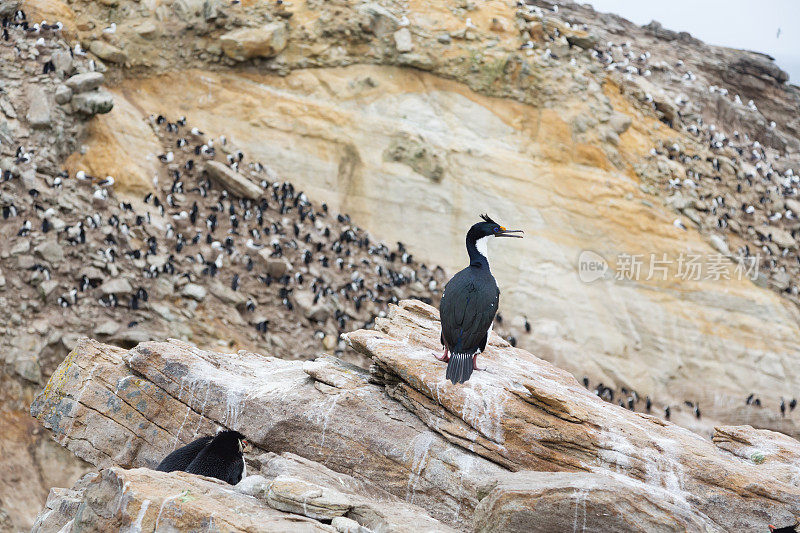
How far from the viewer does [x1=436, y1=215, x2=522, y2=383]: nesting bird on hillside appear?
8712 millimetres

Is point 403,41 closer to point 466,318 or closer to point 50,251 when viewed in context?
point 50,251

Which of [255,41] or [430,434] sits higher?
[255,41]

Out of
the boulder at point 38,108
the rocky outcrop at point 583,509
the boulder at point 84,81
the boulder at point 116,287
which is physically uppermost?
the rocky outcrop at point 583,509

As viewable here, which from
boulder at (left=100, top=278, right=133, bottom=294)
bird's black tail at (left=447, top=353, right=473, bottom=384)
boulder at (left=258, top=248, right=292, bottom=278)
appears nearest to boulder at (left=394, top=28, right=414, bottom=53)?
boulder at (left=258, top=248, right=292, bottom=278)

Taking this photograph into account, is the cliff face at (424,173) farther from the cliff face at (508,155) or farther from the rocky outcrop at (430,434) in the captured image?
the rocky outcrop at (430,434)

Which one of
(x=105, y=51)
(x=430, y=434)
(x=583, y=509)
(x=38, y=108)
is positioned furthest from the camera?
(x=105, y=51)

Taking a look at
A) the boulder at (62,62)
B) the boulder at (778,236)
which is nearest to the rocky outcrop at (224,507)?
the boulder at (62,62)

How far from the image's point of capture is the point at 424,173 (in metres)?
26.8

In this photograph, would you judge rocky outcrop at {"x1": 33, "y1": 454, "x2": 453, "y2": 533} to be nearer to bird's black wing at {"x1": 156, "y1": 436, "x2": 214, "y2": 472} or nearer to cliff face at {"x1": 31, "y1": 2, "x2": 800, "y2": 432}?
bird's black wing at {"x1": 156, "y1": 436, "x2": 214, "y2": 472}

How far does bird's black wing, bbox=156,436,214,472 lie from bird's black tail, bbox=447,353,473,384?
2.82 metres

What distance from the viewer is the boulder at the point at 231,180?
24.8 metres

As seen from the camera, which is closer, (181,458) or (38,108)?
(181,458)

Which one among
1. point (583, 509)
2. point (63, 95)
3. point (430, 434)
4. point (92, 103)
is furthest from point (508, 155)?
point (583, 509)

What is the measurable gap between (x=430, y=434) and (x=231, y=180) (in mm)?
18014
